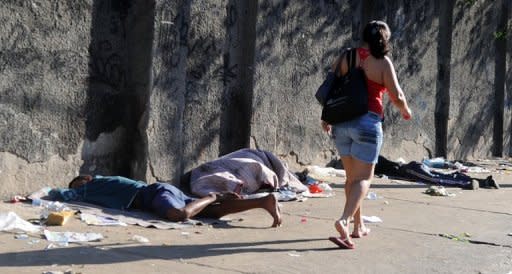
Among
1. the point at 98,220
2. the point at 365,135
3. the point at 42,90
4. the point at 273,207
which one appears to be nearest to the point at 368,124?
the point at 365,135

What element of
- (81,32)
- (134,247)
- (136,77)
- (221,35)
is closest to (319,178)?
(221,35)

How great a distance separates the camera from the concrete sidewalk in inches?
202

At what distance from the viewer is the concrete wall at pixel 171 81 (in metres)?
6.96

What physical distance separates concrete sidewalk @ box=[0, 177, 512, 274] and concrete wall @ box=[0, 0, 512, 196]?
944 mm

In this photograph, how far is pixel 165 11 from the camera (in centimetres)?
790

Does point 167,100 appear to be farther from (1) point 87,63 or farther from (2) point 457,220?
(2) point 457,220

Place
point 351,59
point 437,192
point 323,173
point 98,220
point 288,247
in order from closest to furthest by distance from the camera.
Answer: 1. point 288,247
2. point 351,59
3. point 98,220
4. point 437,192
5. point 323,173

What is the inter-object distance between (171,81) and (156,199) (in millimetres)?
1676

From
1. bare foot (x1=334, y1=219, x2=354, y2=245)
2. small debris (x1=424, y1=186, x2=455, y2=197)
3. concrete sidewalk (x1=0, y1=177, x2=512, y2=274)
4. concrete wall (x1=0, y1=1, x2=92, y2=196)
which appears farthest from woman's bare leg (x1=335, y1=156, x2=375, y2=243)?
small debris (x1=424, y1=186, x2=455, y2=197)

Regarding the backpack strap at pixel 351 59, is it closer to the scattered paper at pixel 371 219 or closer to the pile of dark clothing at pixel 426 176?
the scattered paper at pixel 371 219

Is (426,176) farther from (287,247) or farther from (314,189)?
(287,247)

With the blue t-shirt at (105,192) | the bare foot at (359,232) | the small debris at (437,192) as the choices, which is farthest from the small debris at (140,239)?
the small debris at (437,192)

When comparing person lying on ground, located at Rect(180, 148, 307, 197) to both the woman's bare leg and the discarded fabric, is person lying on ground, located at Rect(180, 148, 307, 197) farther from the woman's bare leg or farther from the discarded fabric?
the woman's bare leg

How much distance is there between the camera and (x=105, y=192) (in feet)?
22.7
